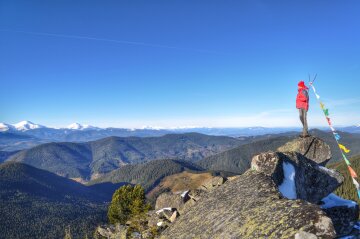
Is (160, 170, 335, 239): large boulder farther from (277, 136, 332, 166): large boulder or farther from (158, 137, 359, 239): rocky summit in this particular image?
(277, 136, 332, 166): large boulder

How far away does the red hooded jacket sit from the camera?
27.9m

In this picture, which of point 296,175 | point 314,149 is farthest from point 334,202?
point 314,149

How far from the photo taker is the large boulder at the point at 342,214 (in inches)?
799

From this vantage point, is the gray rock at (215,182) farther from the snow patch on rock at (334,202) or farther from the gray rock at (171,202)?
the snow patch on rock at (334,202)

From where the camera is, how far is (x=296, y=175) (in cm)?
1903

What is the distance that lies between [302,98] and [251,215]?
741 inches

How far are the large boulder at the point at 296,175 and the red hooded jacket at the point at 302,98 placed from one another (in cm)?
751

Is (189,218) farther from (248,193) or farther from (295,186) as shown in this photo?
(295,186)

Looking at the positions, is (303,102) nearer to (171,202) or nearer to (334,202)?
(334,202)

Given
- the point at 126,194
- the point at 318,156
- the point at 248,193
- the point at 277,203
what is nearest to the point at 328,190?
the point at 318,156

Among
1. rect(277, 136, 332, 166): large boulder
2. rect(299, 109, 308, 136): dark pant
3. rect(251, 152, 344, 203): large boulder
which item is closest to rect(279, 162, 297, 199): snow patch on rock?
rect(251, 152, 344, 203): large boulder

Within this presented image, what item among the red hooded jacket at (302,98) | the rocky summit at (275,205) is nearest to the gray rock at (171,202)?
the rocky summit at (275,205)

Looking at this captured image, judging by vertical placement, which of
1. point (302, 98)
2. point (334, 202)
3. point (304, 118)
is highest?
point (302, 98)

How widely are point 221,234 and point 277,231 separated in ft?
8.49
